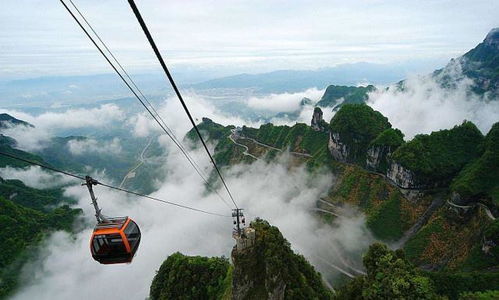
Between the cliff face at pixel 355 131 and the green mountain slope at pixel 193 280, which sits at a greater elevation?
the cliff face at pixel 355 131

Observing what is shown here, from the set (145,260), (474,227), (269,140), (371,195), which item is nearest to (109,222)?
(474,227)

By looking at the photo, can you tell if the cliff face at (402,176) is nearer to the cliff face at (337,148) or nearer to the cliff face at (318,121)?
the cliff face at (337,148)

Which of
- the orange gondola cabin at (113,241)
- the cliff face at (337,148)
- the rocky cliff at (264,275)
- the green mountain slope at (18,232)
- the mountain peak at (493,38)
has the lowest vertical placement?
the green mountain slope at (18,232)

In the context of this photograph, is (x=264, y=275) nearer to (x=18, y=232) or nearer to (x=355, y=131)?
(x=355, y=131)

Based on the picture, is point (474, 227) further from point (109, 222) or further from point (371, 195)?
point (109, 222)

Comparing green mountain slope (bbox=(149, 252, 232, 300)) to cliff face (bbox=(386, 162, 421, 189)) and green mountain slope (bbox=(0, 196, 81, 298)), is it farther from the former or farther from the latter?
green mountain slope (bbox=(0, 196, 81, 298))

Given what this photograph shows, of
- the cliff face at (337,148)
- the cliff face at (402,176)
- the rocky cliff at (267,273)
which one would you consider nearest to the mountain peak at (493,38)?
the cliff face at (337,148)

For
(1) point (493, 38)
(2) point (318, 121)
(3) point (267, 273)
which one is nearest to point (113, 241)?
(3) point (267, 273)
